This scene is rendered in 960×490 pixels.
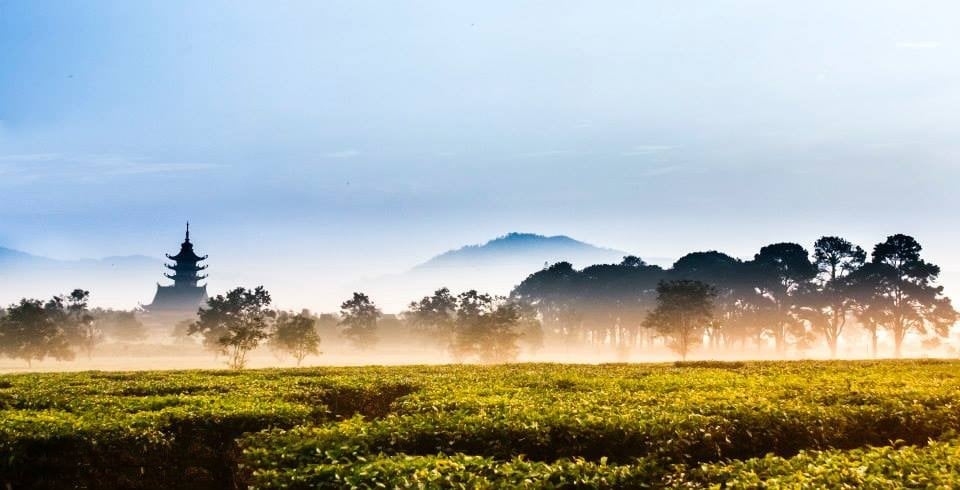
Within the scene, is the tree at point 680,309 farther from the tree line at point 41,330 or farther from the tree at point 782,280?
the tree line at point 41,330

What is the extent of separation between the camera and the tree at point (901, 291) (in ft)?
284

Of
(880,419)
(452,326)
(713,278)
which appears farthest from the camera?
(713,278)

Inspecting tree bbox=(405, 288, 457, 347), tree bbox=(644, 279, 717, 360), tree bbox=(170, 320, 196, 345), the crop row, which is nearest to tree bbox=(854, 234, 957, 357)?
tree bbox=(644, 279, 717, 360)

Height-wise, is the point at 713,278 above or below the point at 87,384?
above

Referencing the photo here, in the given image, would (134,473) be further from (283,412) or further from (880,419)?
(880,419)

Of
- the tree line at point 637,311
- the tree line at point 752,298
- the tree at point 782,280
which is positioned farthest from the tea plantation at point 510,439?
the tree at point 782,280

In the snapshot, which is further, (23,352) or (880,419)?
(23,352)

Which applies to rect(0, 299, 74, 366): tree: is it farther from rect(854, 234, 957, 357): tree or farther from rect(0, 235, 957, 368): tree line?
rect(854, 234, 957, 357): tree

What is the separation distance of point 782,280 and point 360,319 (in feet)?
214

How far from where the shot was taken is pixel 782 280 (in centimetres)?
9975

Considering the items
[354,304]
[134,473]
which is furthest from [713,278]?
[134,473]

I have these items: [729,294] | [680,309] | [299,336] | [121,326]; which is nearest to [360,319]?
[299,336]

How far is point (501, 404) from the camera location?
14.4 meters

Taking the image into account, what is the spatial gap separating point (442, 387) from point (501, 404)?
4.99m
